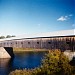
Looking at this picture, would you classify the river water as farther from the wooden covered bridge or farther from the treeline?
the treeline

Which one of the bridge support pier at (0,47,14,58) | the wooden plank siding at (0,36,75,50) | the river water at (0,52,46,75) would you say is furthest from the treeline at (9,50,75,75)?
the bridge support pier at (0,47,14,58)

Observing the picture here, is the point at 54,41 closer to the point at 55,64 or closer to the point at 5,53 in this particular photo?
the point at 55,64

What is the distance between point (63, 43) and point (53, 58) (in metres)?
7.61

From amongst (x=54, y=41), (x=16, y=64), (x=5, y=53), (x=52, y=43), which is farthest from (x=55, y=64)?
(x=5, y=53)

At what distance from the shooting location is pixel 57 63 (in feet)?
55.7

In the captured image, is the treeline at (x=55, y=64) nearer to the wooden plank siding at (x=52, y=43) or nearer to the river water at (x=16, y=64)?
the wooden plank siding at (x=52, y=43)

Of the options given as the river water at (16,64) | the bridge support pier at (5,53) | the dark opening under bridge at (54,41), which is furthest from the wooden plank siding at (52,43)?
the bridge support pier at (5,53)

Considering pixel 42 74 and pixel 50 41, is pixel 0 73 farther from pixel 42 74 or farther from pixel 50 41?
pixel 42 74

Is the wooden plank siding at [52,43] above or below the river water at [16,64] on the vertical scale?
above

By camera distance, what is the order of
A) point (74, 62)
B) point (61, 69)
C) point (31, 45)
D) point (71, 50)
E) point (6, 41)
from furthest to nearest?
point (6, 41)
point (31, 45)
point (71, 50)
point (74, 62)
point (61, 69)

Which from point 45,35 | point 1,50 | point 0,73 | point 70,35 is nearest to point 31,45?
point 45,35

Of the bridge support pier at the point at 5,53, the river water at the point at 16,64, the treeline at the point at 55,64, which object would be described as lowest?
the river water at the point at 16,64

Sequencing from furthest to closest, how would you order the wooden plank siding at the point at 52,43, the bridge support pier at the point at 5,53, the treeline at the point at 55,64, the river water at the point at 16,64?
1. the bridge support pier at the point at 5,53
2. the river water at the point at 16,64
3. the wooden plank siding at the point at 52,43
4. the treeline at the point at 55,64

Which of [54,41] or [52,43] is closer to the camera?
[54,41]
